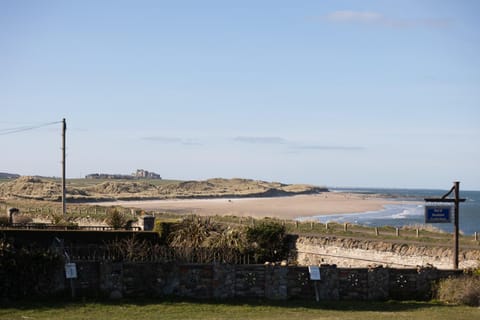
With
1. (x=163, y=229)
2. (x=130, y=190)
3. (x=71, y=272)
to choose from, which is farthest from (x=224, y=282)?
(x=130, y=190)

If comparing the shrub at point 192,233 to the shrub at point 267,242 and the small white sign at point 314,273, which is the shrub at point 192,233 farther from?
the small white sign at point 314,273

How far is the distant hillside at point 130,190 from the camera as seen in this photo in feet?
354

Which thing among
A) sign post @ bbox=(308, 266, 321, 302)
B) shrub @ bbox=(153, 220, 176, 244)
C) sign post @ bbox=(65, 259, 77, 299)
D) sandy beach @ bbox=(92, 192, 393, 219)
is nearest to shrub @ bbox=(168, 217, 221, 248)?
shrub @ bbox=(153, 220, 176, 244)

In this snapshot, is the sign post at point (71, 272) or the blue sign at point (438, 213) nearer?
the sign post at point (71, 272)

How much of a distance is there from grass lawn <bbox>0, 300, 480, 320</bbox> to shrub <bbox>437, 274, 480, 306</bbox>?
0.61 m

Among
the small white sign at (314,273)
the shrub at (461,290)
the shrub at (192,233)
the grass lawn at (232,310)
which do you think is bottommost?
the grass lawn at (232,310)

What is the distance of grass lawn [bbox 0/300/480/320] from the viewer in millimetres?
19531

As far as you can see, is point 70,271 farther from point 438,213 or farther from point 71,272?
point 438,213

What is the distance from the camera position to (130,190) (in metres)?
141

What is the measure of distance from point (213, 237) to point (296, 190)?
136519 mm

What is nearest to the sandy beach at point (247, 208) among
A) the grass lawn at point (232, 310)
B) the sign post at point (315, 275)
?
the sign post at point (315, 275)

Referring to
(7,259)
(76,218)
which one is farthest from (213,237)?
(76,218)

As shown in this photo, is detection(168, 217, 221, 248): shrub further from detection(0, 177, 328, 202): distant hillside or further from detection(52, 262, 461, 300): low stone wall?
detection(0, 177, 328, 202): distant hillside

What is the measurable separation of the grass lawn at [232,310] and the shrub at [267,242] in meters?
10.9
